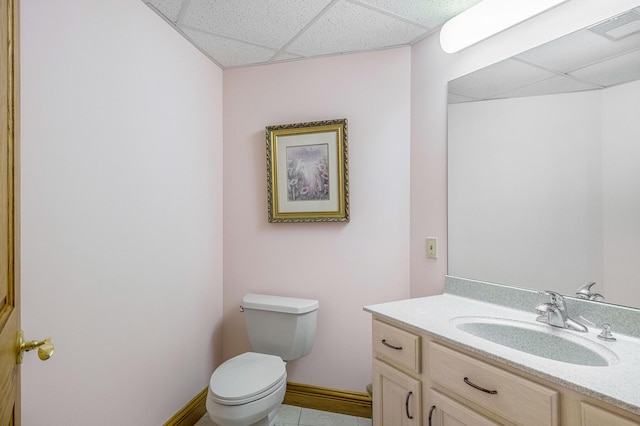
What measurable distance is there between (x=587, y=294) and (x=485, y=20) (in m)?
1.28

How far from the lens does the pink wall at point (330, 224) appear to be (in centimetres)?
194

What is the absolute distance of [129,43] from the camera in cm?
145

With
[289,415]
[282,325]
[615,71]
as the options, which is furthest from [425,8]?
[289,415]

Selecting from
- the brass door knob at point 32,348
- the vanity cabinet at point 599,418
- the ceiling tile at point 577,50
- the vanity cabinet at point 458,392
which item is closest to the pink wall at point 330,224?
the vanity cabinet at point 458,392

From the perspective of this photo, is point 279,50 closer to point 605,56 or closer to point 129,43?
point 129,43

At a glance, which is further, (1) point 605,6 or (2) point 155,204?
(2) point 155,204

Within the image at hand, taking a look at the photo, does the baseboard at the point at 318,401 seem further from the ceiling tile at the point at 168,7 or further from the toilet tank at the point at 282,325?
the ceiling tile at the point at 168,7

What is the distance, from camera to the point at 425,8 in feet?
5.12

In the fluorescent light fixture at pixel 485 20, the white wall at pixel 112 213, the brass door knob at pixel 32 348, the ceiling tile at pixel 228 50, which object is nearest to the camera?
the brass door knob at pixel 32 348

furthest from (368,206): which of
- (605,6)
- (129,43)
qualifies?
(129,43)

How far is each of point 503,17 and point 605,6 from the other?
14.0 inches

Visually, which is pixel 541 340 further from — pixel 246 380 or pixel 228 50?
pixel 228 50

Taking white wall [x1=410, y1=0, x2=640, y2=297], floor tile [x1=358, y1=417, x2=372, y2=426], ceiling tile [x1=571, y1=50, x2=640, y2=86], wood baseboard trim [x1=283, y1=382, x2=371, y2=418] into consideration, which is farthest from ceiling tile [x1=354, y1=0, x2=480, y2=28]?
floor tile [x1=358, y1=417, x2=372, y2=426]

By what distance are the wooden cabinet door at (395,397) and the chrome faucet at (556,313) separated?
0.57 meters
